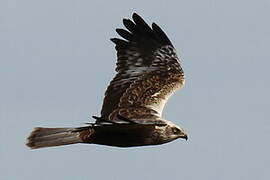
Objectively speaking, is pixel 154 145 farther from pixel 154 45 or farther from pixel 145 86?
pixel 154 45

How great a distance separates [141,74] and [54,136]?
9.00 feet

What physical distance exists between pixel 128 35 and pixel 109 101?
79.0 inches

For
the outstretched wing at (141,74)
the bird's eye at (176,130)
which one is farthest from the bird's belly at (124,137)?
the outstretched wing at (141,74)

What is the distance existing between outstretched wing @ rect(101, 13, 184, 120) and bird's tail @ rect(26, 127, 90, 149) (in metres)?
0.87

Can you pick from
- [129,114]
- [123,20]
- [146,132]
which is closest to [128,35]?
[123,20]

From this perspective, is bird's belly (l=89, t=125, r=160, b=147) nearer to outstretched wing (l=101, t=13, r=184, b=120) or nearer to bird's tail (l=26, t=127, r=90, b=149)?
bird's tail (l=26, t=127, r=90, b=149)

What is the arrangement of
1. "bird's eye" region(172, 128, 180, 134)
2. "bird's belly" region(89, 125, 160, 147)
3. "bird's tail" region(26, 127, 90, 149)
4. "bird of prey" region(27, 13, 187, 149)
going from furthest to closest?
"bird's eye" region(172, 128, 180, 134)
"bird's tail" region(26, 127, 90, 149)
"bird of prey" region(27, 13, 187, 149)
"bird's belly" region(89, 125, 160, 147)

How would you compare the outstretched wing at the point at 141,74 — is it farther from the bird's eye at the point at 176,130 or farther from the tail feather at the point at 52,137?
the tail feather at the point at 52,137

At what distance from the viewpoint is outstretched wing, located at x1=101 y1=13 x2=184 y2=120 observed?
582 inches

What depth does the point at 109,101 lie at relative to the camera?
1498 cm

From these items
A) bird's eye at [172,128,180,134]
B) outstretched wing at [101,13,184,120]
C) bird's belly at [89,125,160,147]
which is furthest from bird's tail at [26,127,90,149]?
bird's eye at [172,128,180,134]

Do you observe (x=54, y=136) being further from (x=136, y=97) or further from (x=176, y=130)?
(x=136, y=97)

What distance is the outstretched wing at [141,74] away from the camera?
48.5ft

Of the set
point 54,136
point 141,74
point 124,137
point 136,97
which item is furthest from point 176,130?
Answer: point 141,74
